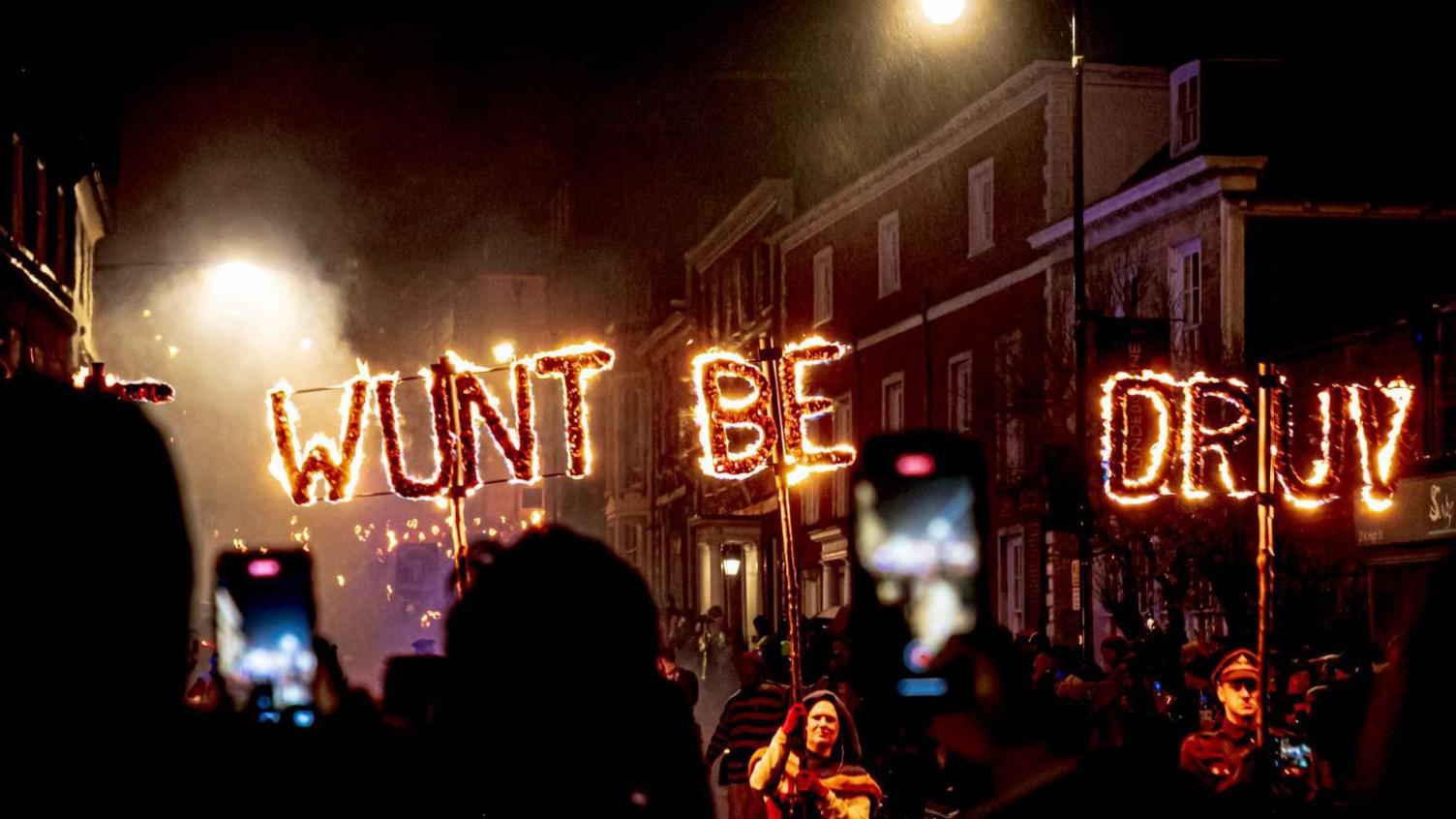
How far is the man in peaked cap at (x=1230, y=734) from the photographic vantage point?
9.46 m

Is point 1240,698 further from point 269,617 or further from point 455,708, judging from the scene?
point 455,708

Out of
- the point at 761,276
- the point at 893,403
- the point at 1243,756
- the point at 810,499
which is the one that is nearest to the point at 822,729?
the point at 1243,756

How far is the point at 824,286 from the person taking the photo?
45000 mm

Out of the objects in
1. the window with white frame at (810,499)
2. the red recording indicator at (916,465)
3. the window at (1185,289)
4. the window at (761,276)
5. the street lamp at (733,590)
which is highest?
the window at (761,276)

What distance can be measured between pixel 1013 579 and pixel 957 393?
3953 mm

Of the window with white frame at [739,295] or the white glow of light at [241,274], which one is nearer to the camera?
the white glow of light at [241,274]

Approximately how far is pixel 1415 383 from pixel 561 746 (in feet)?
72.8

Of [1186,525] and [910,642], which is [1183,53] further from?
[910,642]

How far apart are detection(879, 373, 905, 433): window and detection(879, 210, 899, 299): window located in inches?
73.2

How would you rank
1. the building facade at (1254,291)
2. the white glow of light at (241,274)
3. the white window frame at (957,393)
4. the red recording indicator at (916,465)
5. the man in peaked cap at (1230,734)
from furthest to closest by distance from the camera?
the white window frame at (957,393), the white glow of light at (241,274), the building facade at (1254,291), the man in peaked cap at (1230,734), the red recording indicator at (916,465)

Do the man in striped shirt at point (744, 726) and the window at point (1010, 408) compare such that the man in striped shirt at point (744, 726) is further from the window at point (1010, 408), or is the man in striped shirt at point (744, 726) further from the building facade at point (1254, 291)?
the window at point (1010, 408)

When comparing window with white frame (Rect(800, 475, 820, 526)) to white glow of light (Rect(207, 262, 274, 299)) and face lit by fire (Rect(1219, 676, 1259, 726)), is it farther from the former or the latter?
face lit by fire (Rect(1219, 676, 1259, 726))

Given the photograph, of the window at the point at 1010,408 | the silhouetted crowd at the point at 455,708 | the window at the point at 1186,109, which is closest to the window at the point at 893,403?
the window at the point at 1010,408

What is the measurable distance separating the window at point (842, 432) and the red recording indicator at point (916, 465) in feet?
121
